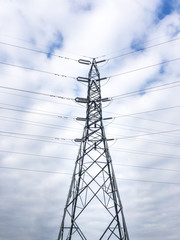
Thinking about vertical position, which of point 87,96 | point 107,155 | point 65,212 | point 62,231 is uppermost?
point 87,96

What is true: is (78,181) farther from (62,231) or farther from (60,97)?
(60,97)

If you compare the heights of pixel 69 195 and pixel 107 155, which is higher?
pixel 107 155

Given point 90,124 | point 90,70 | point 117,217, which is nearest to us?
point 117,217

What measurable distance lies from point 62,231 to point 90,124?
25.2 feet

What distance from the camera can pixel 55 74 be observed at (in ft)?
68.8

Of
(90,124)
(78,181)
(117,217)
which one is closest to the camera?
(117,217)

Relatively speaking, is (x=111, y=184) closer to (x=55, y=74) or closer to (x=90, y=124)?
(x=90, y=124)

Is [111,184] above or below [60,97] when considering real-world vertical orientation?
below

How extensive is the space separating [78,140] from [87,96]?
12.2 feet

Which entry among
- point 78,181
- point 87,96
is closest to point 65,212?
point 78,181

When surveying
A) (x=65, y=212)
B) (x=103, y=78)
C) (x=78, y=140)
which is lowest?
(x=65, y=212)

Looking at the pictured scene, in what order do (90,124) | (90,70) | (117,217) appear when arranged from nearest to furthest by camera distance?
(117,217), (90,124), (90,70)

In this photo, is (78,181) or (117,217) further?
(78,181)

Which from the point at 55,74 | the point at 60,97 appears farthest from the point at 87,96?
the point at 55,74
